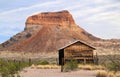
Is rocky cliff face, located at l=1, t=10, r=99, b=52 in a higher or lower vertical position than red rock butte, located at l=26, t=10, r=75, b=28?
lower

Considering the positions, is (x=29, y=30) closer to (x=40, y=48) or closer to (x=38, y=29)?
(x=38, y=29)

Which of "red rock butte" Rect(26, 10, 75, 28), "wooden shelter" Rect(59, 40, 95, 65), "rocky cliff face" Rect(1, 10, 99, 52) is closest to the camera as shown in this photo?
"wooden shelter" Rect(59, 40, 95, 65)

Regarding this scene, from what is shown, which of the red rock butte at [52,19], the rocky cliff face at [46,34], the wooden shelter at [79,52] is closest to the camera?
the wooden shelter at [79,52]

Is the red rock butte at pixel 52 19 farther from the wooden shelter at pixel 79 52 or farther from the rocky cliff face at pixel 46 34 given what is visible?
the wooden shelter at pixel 79 52

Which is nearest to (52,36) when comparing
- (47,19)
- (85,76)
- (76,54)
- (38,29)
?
(38,29)

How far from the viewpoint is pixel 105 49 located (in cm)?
15438

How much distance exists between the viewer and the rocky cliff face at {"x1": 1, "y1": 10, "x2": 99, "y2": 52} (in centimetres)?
15977

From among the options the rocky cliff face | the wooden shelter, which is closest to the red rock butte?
the rocky cliff face

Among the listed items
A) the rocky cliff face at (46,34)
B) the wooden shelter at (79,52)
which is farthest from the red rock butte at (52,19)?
the wooden shelter at (79,52)

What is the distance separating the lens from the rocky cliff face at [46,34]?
160 meters

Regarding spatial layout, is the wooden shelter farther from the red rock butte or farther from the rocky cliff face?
the red rock butte

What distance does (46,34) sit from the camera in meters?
171

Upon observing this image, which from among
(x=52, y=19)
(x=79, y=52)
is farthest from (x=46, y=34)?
(x=79, y=52)

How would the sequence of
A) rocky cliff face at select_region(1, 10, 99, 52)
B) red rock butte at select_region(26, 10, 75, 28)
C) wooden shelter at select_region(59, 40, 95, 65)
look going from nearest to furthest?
wooden shelter at select_region(59, 40, 95, 65) < rocky cliff face at select_region(1, 10, 99, 52) < red rock butte at select_region(26, 10, 75, 28)
